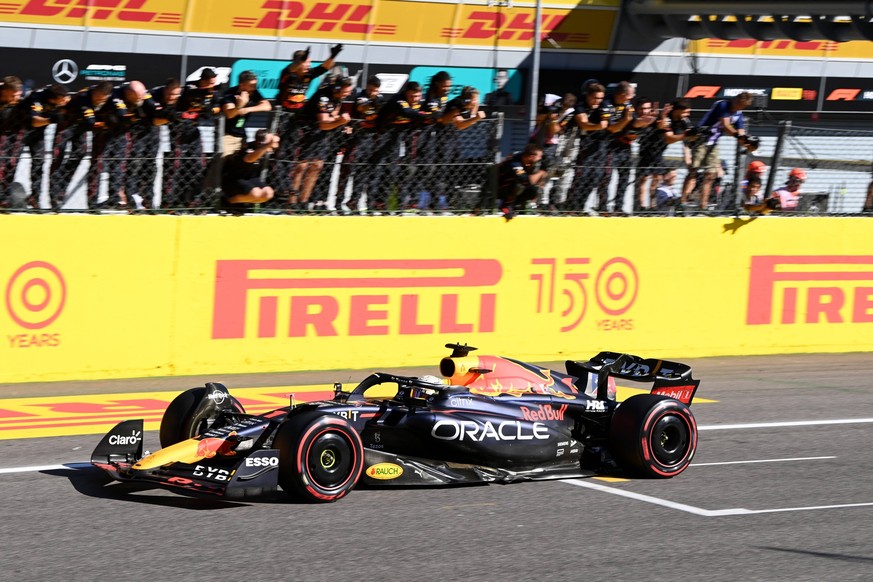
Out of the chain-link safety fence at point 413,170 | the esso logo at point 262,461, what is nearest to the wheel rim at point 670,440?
the esso logo at point 262,461

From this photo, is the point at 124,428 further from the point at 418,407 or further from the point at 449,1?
the point at 449,1

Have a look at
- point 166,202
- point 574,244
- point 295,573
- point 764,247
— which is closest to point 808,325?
point 764,247

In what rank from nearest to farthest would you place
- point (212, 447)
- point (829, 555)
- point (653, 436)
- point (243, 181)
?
point (829, 555) < point (212, 447) < point (653, 436) < point (243, 181)

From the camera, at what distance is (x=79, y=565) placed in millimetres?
6137

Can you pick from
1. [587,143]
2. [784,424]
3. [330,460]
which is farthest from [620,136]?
[330,460]

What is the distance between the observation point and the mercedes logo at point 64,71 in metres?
21.3

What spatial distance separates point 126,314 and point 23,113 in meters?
1.98

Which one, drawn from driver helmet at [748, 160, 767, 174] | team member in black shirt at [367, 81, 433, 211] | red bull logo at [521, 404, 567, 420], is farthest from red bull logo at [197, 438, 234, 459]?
driver helmet at [748, 160, 767, 174]

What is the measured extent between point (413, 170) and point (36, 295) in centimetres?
391

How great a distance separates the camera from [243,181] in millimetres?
12188

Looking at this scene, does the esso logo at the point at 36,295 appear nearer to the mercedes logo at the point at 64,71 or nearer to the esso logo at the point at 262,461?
the esso logo at the point at 262,461

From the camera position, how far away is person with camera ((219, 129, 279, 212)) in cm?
1211

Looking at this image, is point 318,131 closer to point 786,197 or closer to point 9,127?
point 9,127

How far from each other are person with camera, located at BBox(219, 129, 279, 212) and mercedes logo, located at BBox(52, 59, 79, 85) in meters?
10.3
